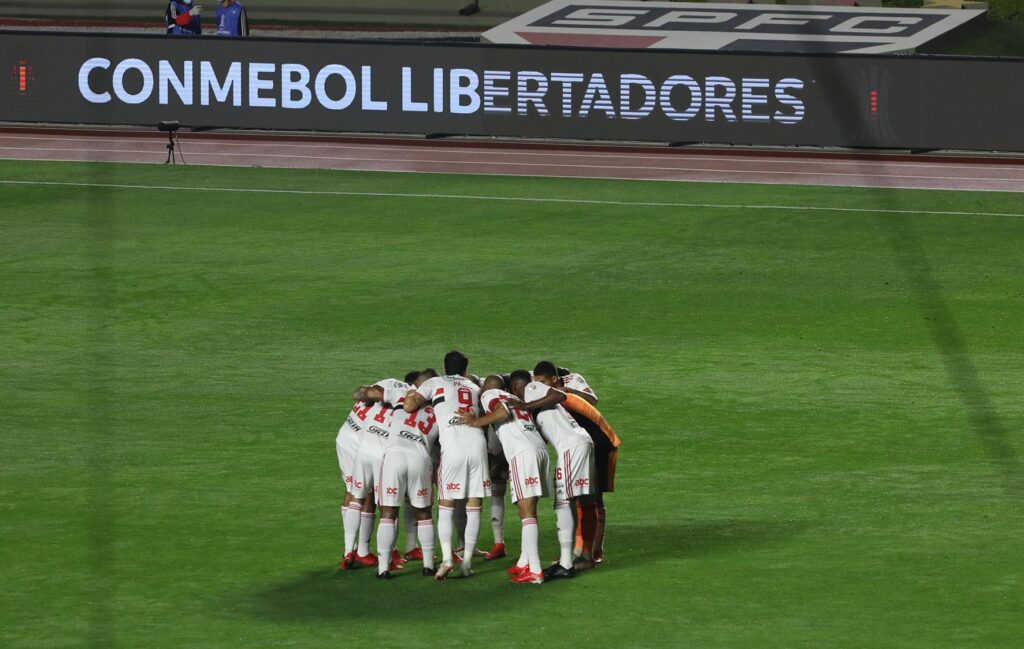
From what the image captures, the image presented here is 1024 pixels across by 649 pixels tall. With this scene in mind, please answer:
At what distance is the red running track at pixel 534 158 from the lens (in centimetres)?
3281

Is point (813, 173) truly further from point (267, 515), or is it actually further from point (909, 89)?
point (267, 515)

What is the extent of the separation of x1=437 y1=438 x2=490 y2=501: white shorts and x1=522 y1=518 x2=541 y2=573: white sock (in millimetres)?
403

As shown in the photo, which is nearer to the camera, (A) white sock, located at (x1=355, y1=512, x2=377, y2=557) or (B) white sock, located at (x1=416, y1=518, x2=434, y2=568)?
(B) white sock, located at (x1=416, y1=518, x2=434, y2=568)

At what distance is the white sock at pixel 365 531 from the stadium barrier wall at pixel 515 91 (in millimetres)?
21993

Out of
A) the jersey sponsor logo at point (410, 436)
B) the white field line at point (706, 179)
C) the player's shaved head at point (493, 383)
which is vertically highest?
the white field line at point (706, 179)

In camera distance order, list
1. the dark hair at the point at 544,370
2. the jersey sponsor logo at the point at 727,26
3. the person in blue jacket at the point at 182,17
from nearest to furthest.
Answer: the dark hair at the point at 544,370
the person in blue jacket at the point at 182,17
the jersey sponsor logo at the point at 727,26

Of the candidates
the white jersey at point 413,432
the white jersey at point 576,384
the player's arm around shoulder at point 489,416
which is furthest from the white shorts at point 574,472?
the white jersey at point 413,432

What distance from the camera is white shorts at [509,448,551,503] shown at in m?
12.4

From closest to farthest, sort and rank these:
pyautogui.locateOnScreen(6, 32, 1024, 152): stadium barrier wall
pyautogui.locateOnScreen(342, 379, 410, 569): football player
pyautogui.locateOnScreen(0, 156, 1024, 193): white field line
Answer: pyautogui.locateOnScreen(342, 379, 410, 569): football player, pyautogui.locateOnScreen(0, 156, 1024, 193): white field line, pyautogui.locateOnScreen(6, 32, 1024, 152): stadium barrier wall

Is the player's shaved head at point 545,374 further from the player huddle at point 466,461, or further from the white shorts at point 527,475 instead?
the white shorts at point 527,475

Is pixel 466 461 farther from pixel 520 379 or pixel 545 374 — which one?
pixel 545 374

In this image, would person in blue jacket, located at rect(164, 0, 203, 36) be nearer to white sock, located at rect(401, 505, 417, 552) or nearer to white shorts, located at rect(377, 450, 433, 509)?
white sock, located at rect(401, 505, 417, 552)

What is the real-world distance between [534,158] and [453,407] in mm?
22709

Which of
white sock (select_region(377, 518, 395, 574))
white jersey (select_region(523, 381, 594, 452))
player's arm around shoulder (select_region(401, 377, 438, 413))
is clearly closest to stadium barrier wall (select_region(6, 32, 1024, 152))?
white jersey (select_region(523, 381, 594, 452))
